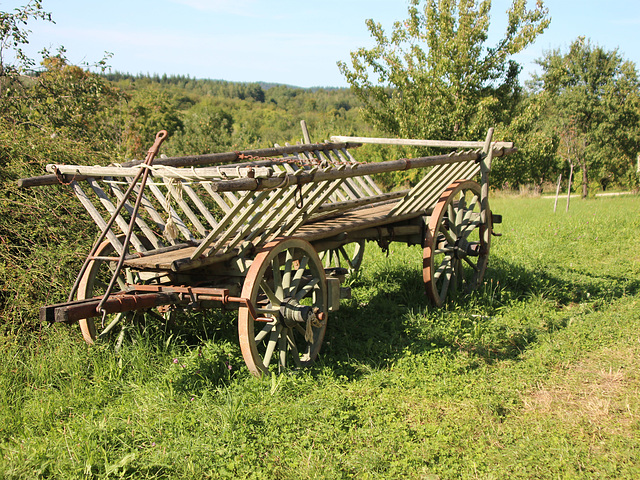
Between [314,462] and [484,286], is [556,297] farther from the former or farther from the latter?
[314,462]

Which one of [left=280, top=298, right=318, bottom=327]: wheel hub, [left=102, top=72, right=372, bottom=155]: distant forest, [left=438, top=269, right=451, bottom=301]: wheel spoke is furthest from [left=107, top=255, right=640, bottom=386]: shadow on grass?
[left=102, top=72, right=372, bottom=155]: distant forest

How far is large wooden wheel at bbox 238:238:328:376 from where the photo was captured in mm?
3449

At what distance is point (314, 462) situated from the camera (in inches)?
114

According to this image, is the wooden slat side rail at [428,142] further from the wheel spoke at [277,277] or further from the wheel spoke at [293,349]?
the wheel spoke at [293,349]

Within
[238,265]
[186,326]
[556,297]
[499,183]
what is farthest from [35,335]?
[499,183]

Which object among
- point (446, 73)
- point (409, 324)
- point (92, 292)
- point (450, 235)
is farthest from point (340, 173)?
point (446, 73)

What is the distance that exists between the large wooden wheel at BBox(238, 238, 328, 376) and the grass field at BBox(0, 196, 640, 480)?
0.63 ft

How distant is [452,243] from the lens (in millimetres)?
5633

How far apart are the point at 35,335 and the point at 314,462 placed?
2667 mm

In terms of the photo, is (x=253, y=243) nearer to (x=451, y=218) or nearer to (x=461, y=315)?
(x=461, y=315)

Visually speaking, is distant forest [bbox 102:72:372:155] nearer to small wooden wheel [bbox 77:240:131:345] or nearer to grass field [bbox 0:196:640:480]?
small wooden wheel [bbox 77:240:131:345]

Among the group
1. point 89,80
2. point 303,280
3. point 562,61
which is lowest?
point 303,280

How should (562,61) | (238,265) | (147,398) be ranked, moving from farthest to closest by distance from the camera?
1. (562,61)
2. (238,265)
3. (147,398)

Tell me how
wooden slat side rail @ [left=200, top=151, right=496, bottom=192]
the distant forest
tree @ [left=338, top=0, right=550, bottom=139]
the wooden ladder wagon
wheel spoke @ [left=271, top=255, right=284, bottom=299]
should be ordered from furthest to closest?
the distant forest
tree @ [left=338, top=0, right=550, bottom=139]
wheel spoke @ [left=271, top=255, right=284, bottom=299]
the wooden ladder wagon
wooden slat side rail @ [left=200, top=151, right=496, bottom=192]
